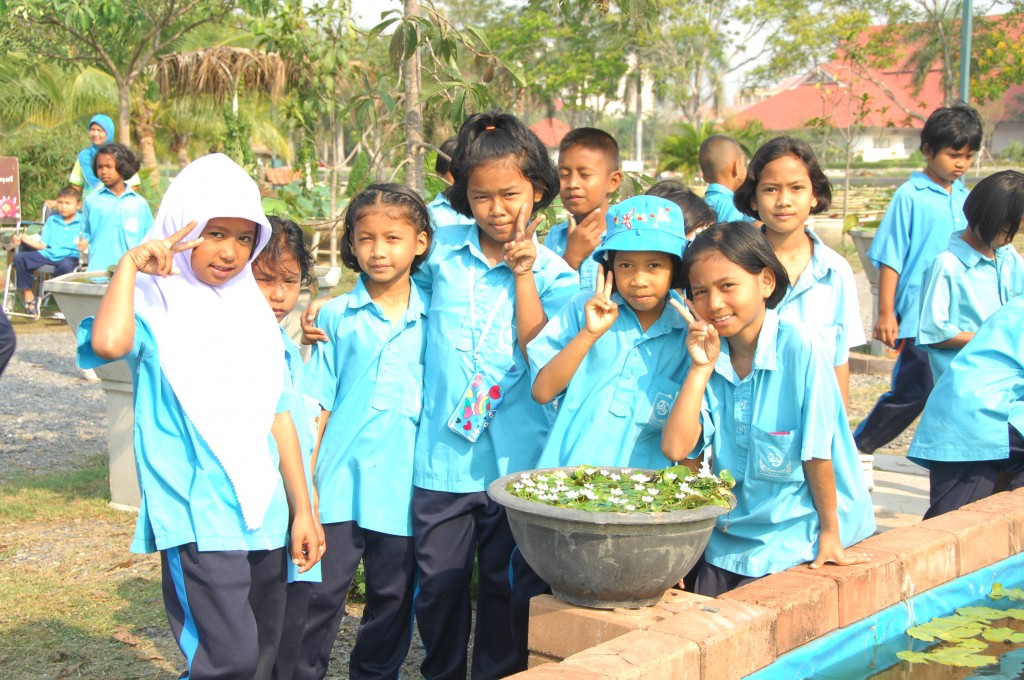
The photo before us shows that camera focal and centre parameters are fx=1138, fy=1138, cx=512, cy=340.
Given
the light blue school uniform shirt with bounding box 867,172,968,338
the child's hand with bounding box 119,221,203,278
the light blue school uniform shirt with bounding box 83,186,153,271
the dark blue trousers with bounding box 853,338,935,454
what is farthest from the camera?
the light blue school uniform shirt with bounding box 83,186,153,271

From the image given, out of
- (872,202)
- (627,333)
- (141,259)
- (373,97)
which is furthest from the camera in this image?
(872,202)

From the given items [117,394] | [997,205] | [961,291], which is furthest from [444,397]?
[117,394]

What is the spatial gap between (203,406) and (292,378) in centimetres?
42

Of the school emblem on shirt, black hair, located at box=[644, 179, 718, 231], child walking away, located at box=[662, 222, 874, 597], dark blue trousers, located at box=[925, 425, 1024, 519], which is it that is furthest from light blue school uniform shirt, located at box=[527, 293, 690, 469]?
dark blue trousers, located at box=[925, 425, 1024, 519]

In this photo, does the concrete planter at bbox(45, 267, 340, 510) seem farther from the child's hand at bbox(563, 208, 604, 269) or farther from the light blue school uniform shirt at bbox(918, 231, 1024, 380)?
the light blue school uniform shirt at bbox(918, 231, 1024, 380)

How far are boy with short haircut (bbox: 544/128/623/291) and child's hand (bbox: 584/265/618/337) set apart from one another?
3.46 ft

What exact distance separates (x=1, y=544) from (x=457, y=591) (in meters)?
2.75

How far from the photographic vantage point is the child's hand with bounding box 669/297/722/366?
3.10 meters

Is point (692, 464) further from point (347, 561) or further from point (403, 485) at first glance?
point (347, 561)

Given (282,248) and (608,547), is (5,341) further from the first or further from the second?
(608,547)

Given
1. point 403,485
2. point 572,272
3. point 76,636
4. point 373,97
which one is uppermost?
point 373,97

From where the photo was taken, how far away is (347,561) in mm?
3488

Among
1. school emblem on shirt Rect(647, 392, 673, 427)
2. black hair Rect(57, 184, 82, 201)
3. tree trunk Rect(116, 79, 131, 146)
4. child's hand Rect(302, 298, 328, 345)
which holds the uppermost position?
tree trunk Rect(116, 79, 131, 146)

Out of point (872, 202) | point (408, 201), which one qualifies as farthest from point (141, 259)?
point (872, 202)
